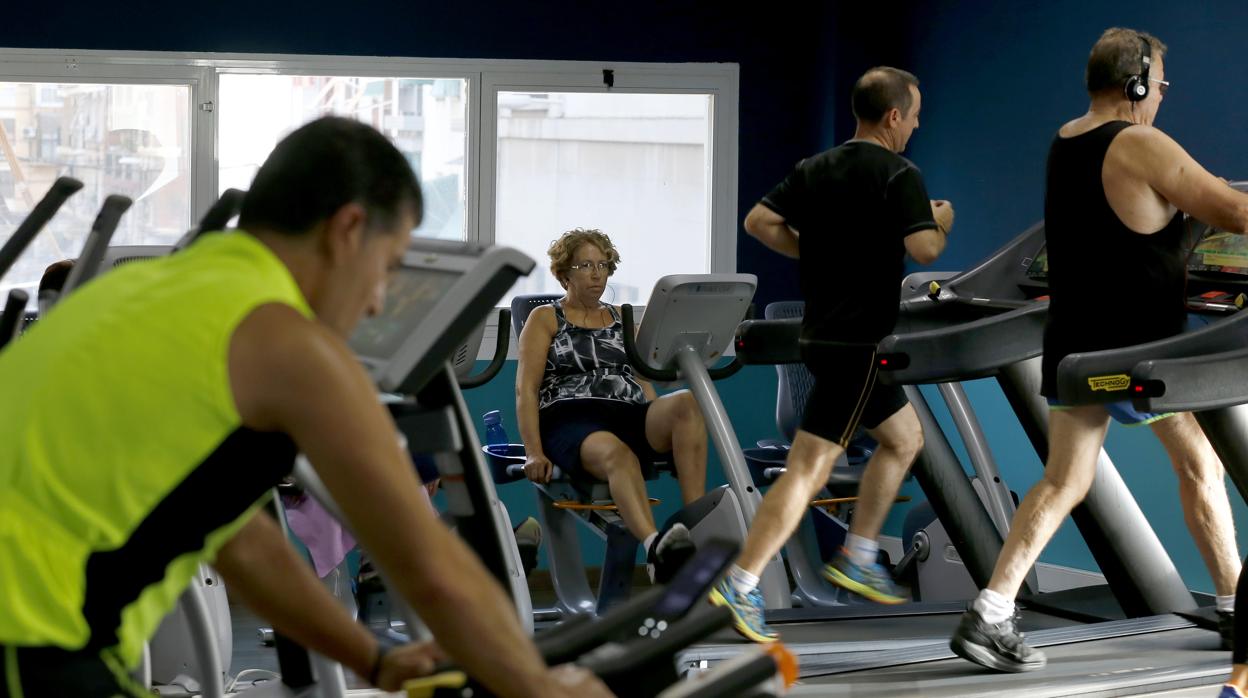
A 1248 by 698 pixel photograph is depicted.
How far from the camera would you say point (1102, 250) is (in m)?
3.09

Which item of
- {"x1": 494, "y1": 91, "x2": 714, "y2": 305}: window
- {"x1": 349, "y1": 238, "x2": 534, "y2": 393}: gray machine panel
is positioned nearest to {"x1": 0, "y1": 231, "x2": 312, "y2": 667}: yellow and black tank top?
{"x1": 349, "y1": 238, "x2": 534, "y2": 393}: gray machine panel

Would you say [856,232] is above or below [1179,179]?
below

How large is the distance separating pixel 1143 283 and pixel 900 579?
1982 mm

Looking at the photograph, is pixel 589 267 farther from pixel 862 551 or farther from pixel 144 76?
pixel 144 76

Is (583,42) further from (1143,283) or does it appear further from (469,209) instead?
(1143,283)

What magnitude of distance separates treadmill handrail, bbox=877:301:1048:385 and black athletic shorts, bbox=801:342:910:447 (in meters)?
0.08

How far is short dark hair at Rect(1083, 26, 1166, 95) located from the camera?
306 centimetres

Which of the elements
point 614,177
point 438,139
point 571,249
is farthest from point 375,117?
point 571,249

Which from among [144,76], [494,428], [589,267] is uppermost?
[144,76]

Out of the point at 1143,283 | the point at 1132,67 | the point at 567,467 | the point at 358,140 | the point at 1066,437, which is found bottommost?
the point at 567,467

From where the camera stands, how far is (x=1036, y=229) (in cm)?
414

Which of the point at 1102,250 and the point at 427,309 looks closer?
the point at 427,309

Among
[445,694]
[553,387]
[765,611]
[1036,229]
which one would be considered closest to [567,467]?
[553,387]

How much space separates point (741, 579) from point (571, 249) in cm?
166
